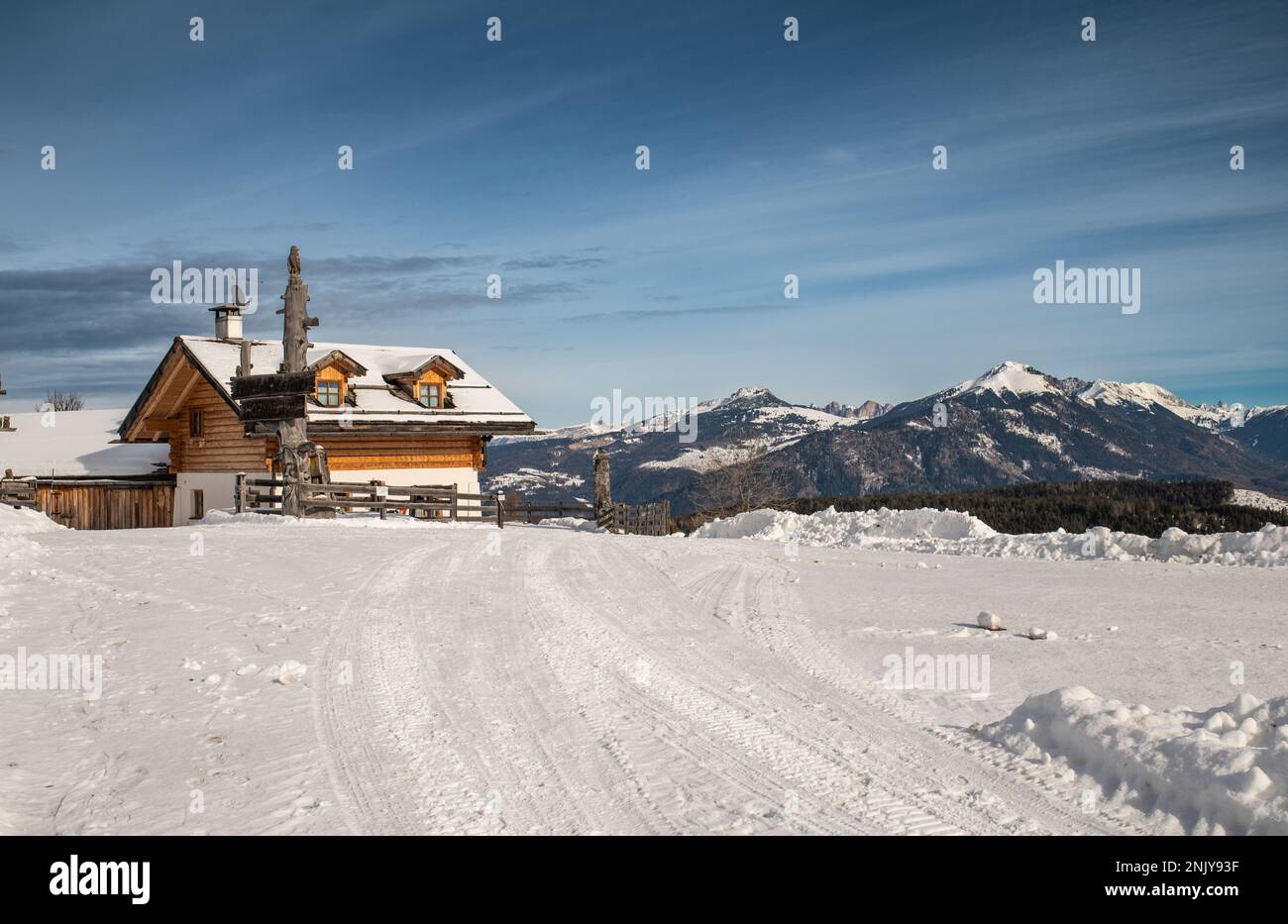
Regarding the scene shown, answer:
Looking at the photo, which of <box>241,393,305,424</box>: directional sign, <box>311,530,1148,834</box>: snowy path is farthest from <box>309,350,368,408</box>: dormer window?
<box>311,530,1148,834</box>: snowy path

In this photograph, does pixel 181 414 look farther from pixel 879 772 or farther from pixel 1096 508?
pixel 1096 508

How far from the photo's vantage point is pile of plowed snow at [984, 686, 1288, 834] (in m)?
5.63

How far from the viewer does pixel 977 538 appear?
2231 centimetres

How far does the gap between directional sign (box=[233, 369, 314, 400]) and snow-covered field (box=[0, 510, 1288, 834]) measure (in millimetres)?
10683

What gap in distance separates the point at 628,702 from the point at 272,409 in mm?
21557

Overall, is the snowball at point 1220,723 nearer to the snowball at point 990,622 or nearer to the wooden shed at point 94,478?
the snowball at point 990,622

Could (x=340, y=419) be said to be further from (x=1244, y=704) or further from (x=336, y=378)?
(x=1244, y=704)

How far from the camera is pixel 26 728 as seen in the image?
755 cm

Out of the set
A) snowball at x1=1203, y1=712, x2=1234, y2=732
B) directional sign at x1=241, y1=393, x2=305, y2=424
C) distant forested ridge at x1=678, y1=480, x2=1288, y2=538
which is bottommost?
distant forested ridge at x1=678, y1=480, x2=1288, y2=538

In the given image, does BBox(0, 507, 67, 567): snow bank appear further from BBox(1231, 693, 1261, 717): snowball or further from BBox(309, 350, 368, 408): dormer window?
BBox(1231, 693, 1261, 717): snowball
